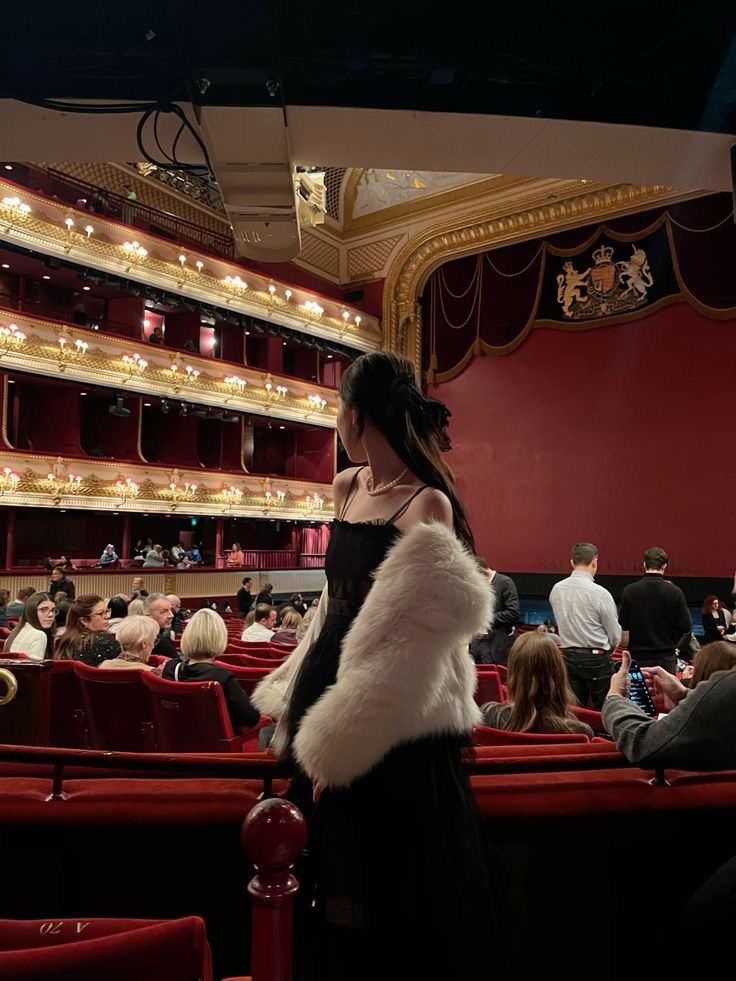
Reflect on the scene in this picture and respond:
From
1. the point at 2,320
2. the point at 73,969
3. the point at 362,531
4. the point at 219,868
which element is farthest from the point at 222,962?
the point at 2,320

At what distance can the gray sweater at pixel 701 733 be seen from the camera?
4.50 ft

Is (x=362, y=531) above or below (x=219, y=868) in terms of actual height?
above

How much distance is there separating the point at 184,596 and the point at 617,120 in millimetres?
13226

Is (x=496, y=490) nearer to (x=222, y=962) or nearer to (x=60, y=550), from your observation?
(x=60, y=550)

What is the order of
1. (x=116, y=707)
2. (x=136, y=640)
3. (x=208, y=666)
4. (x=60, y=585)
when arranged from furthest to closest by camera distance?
1. (x=60, y=585)
2. (x=136, y=640)
3. (x=208, y=666)
4. (x=116, y=707)

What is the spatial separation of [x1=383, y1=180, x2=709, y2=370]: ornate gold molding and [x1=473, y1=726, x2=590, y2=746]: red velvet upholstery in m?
13.7

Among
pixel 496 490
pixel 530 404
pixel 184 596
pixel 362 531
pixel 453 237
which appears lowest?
pixel 184 596

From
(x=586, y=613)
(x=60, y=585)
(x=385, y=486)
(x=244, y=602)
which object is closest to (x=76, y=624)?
(x=586, y=613)

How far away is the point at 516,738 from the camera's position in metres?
2.01

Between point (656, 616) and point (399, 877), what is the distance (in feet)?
12.2

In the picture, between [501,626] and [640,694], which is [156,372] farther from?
[640,694]

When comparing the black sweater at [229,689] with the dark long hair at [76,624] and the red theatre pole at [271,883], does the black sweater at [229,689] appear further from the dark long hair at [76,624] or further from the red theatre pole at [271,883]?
the red theatre pole at [271,883]

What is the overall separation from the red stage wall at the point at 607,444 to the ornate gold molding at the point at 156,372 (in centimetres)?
366

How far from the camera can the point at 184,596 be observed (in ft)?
48.0
